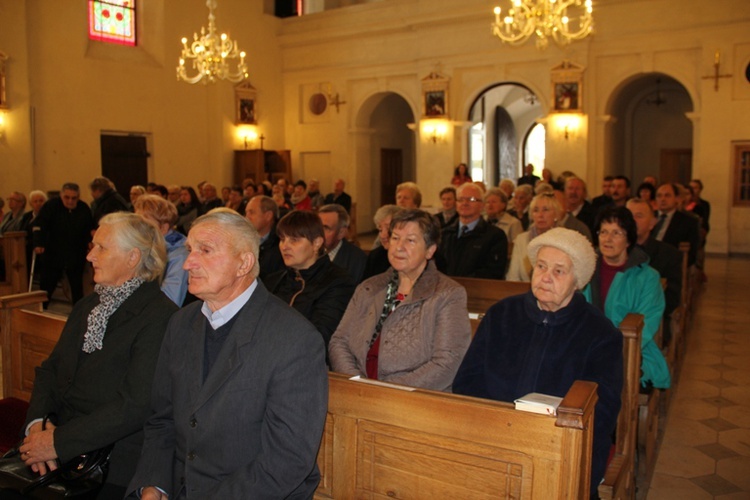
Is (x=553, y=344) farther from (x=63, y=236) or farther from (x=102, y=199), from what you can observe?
(x=102, y=199)

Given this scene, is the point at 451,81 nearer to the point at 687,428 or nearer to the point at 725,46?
the point at 725,46

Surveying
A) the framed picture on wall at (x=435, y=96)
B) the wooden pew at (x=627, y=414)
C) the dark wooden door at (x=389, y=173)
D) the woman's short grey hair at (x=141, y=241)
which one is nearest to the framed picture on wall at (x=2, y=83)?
the framed picture on wall at (x=435, y=96)

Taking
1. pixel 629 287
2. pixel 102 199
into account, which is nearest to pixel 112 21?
pixel 102 199

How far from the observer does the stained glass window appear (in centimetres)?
1334

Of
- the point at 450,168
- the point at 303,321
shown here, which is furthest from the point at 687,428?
the point at 450,168

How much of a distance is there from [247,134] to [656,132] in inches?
363

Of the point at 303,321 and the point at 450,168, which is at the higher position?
the point at 450,168

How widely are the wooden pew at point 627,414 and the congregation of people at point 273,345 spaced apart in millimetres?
306

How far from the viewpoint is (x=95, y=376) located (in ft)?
8.43

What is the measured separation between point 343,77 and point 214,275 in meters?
13.9

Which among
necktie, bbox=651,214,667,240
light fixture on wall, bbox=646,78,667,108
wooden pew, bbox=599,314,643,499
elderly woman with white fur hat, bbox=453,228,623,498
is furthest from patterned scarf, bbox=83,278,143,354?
light fixture on wall, bbox=646,78,667,108

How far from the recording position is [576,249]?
2664mm

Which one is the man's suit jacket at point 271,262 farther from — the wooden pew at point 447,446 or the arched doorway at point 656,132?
the arched doorway at point 656,132

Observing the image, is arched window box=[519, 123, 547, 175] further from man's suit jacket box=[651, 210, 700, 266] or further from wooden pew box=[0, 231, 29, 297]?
wooden pew box=[0, 231, 29, 297]
